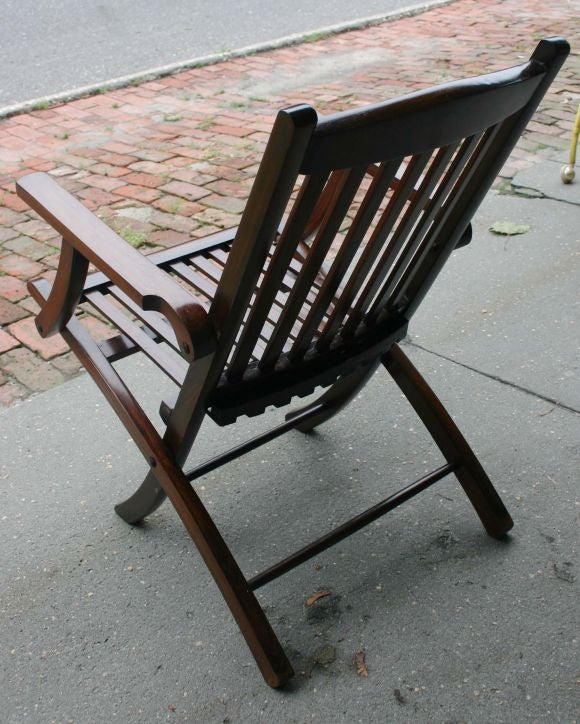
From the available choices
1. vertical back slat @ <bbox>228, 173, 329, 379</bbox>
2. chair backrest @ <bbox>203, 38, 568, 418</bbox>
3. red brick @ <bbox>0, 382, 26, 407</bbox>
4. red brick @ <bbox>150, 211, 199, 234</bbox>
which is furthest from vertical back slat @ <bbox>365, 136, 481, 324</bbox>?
red brick @ <bbox>150, 211, 199, 234</bbox>

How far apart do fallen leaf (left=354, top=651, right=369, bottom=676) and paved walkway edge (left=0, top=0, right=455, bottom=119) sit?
4561mm

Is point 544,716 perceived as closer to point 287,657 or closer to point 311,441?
point 287,657

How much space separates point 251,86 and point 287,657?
4807 mm

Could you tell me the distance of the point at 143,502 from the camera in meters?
2.22

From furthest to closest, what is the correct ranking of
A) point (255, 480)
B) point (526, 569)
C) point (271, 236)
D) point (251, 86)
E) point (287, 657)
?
point (251, 86)
point (255, 480)
point (526, 569)
point (287, 657)
point (271, 236)

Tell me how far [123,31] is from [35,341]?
5.06m

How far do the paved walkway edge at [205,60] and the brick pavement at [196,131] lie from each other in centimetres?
8

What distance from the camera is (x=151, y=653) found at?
6.47 ft

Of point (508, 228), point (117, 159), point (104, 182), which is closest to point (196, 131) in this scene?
point (117, 159)

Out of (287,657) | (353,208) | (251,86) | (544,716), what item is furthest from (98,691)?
(251,86)

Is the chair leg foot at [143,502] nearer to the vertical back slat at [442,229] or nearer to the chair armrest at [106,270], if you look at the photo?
the chair armrest at [106,270]

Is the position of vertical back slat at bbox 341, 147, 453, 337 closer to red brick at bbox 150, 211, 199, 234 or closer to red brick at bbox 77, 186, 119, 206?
red brick at bbox 150, 211, 199, 234

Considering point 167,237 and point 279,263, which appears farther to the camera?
point 167,237

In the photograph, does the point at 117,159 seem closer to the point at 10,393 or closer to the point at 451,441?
the point at 10,393
